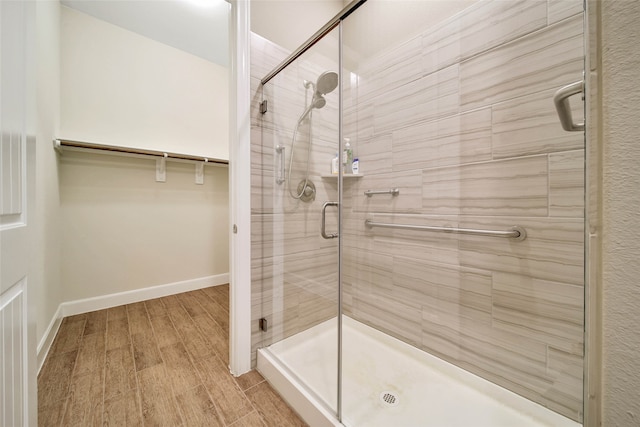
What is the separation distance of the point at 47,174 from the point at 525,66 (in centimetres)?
280

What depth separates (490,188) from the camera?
3.77ft

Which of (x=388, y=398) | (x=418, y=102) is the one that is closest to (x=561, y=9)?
(x=418, y=102)

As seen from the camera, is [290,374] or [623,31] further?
[290,374]

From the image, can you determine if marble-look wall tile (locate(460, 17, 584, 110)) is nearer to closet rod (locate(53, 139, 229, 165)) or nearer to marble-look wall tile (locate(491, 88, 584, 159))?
marble-look wall tile (locate(491, 88, 584, 159))

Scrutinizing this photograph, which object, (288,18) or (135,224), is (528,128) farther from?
(135,224)

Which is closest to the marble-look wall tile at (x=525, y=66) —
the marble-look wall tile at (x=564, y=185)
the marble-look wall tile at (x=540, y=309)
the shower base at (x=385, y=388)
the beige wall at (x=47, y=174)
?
the marble-look wall tile at (x=564, y=185)

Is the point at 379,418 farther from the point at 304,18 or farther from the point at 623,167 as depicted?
the point at 304,18

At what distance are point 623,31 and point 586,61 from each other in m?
0.06

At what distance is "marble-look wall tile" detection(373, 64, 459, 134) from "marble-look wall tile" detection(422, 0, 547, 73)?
77mm

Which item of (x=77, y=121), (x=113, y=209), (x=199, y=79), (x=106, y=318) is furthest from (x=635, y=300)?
(x=199, y=79)

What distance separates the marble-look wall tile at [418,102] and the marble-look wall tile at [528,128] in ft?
0.78

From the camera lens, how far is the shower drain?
110 centimetres

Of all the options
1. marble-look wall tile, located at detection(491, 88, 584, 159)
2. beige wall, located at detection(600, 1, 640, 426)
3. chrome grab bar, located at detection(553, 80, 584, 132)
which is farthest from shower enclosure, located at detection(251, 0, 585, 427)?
beige wall, located at detection(600, 1, 640, 426)

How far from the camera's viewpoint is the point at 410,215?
1459 mm
